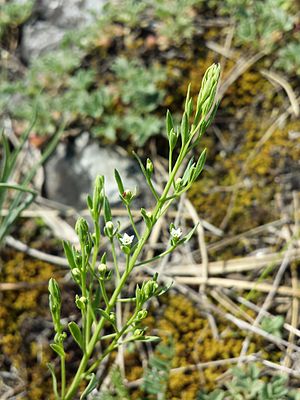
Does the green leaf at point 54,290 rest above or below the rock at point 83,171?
above

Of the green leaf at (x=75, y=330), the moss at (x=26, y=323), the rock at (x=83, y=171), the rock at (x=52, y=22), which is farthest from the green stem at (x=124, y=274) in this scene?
the rock at (x=52, y=22)

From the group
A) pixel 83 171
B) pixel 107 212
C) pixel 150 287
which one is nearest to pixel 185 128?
pixel 107 212

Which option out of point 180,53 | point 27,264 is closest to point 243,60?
point 180,53

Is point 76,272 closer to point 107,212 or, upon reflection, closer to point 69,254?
point 69,254

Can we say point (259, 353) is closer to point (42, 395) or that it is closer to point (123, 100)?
point (42, 395)

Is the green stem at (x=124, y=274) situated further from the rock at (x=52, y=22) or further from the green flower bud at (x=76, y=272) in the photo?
the rock at (x=52, y=22)
